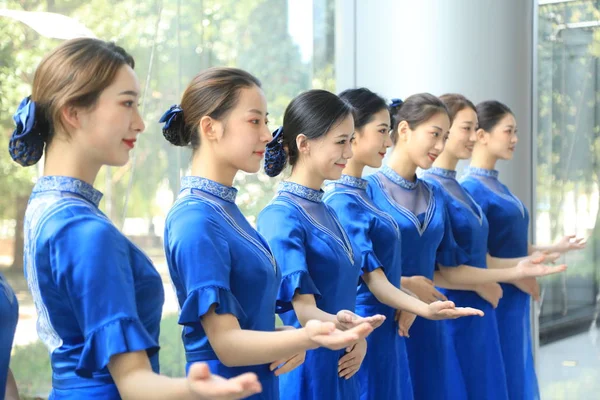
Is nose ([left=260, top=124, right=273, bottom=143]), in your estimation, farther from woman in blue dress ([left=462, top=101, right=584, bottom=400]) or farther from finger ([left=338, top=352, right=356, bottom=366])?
woman in blue dress ([left=462, top=101, right=584, bottom=400])

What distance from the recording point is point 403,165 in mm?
3219

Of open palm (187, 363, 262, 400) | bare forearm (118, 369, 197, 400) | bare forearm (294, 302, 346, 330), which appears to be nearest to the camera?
open palm (187, 363, 262, 400)

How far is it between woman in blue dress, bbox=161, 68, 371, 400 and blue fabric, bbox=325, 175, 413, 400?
26.5 inches

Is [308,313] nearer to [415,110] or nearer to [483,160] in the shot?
[415,110]

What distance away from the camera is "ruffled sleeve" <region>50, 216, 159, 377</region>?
5.00 ft

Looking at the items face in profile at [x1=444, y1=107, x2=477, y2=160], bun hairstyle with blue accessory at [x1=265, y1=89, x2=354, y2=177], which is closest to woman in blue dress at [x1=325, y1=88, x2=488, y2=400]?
bun hairstyle with blue accessory at [x1=265, y1=89, x2=354, y2=177]

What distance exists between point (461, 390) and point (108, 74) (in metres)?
2.13

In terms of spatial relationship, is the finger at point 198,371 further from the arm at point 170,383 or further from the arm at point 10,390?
the arm at point 10,390

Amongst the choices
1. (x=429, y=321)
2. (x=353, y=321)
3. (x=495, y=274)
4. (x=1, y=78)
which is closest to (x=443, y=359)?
(x=429, y=321)

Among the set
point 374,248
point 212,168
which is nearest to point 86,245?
point 212,168

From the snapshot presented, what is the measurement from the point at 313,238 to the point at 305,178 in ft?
0.65

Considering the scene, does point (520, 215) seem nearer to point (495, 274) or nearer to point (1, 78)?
point (495, 274)

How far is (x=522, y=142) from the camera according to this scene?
4.72 m

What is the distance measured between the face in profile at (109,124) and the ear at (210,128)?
359mm
